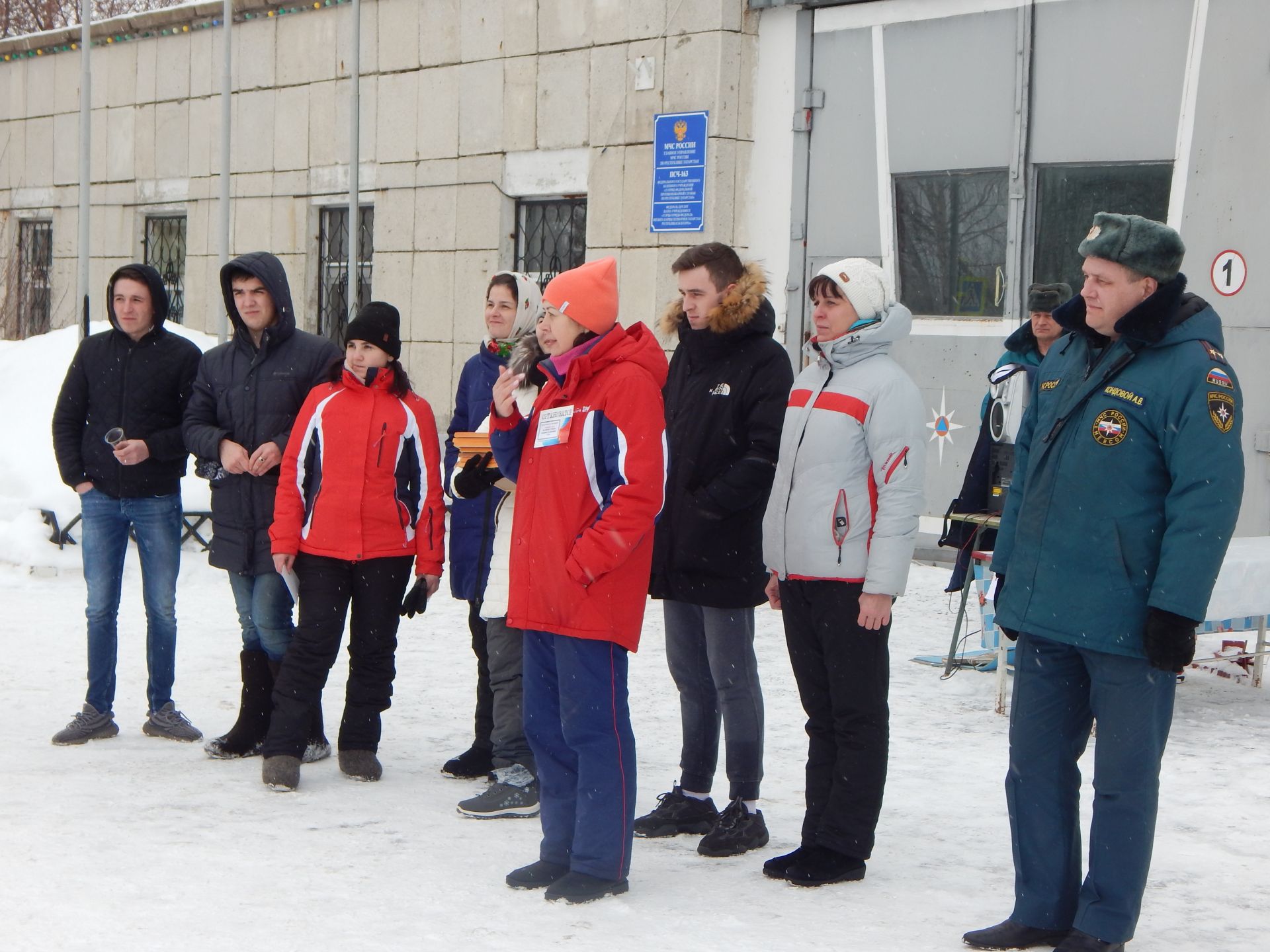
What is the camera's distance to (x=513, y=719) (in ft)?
17.2

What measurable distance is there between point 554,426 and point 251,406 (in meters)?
1.84

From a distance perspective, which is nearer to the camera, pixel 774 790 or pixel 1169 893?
pixel 1169 893

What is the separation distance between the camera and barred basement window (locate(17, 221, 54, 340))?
17.3m

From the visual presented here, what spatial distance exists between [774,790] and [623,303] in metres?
6.63

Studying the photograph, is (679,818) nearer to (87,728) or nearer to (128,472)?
(87,728)

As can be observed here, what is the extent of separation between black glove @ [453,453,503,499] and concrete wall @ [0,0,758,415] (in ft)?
21.4

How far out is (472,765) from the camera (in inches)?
217

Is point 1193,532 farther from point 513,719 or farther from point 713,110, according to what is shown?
point 713,110

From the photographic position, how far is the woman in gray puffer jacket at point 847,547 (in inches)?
169

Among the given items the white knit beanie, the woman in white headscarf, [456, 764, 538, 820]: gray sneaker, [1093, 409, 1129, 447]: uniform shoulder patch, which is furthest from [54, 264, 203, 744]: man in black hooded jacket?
[1093, 409, 1129, 447]: uniform shoulder patch

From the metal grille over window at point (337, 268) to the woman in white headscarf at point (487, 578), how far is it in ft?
28.4

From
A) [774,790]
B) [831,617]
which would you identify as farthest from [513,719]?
[831,617]

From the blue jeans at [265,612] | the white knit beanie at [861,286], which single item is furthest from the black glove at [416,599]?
the white knit beanie at [861,286]

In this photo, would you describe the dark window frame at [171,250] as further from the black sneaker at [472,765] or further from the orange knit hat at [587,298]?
the orange knit hat at [587,298]
